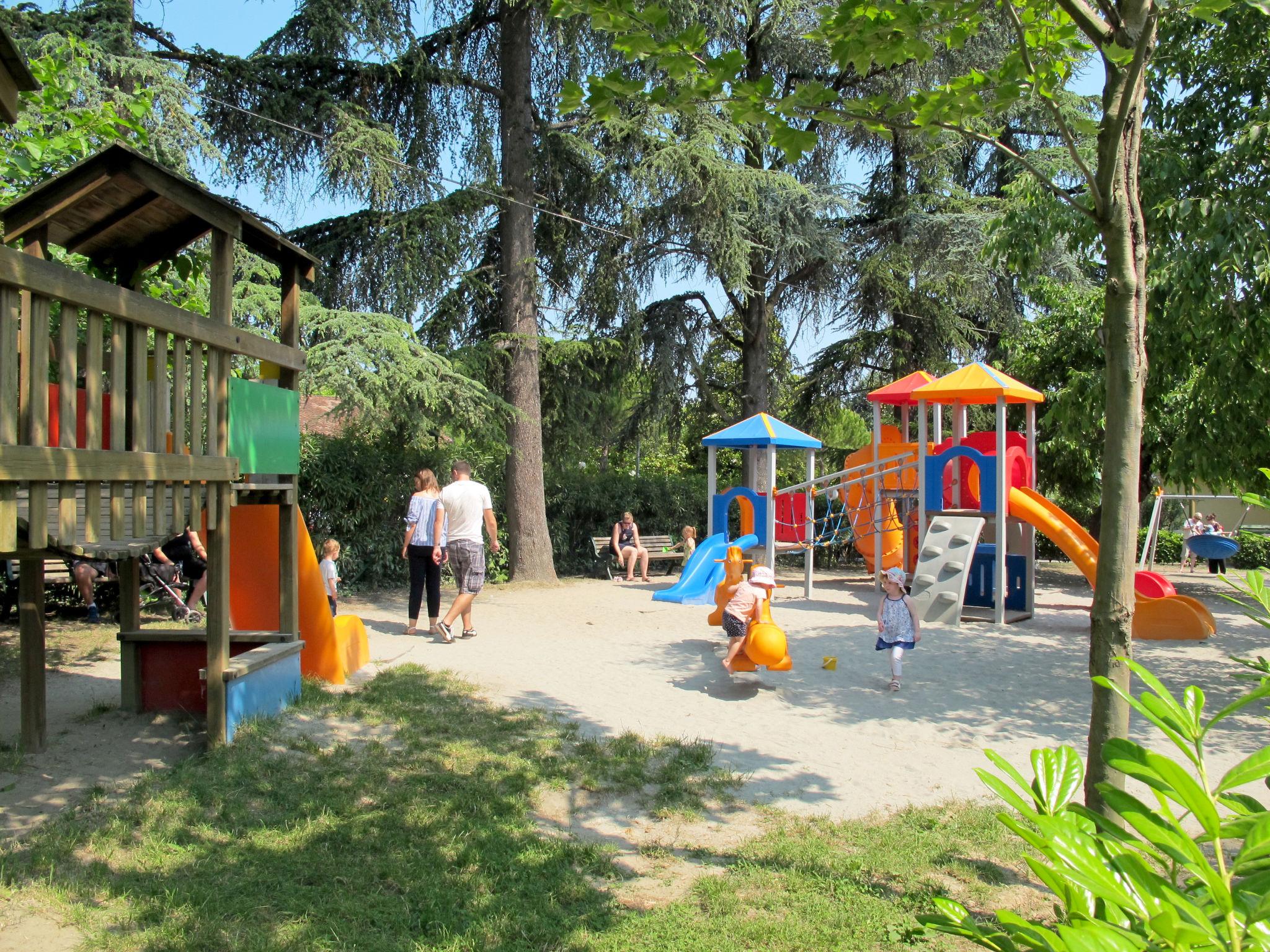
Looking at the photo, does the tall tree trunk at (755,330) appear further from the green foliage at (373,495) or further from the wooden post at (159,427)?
the wooden post at (159,427)

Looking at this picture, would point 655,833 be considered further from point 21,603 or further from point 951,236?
point 951,236

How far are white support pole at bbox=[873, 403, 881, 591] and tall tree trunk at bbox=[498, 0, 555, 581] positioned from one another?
509 centimetres

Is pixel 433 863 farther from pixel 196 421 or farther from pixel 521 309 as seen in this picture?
pixel 521 309

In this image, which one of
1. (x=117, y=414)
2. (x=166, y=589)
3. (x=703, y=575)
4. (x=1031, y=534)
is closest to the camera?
(x=117, y=414)

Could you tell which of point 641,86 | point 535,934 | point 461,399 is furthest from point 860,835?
point 461,399

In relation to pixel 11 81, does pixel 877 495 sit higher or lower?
lower

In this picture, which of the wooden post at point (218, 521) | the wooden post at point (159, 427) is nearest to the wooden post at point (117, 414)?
the wooden post at point (159, 427)

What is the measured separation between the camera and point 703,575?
12945mm

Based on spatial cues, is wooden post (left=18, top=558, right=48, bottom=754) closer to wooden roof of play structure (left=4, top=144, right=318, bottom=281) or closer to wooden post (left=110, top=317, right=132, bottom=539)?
wooden post (left=110, top=317, right=132, bottom=539)

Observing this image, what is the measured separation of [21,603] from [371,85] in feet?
37.6

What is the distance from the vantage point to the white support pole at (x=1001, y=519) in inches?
438

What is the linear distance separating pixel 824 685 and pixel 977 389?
5.78 metres

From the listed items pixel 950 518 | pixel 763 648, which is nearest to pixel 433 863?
pixel 763 648

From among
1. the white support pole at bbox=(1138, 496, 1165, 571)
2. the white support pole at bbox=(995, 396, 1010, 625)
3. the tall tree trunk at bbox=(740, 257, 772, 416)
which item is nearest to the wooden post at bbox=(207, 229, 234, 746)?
the white support pole at bbox=(995, 396, 1010, 625)
